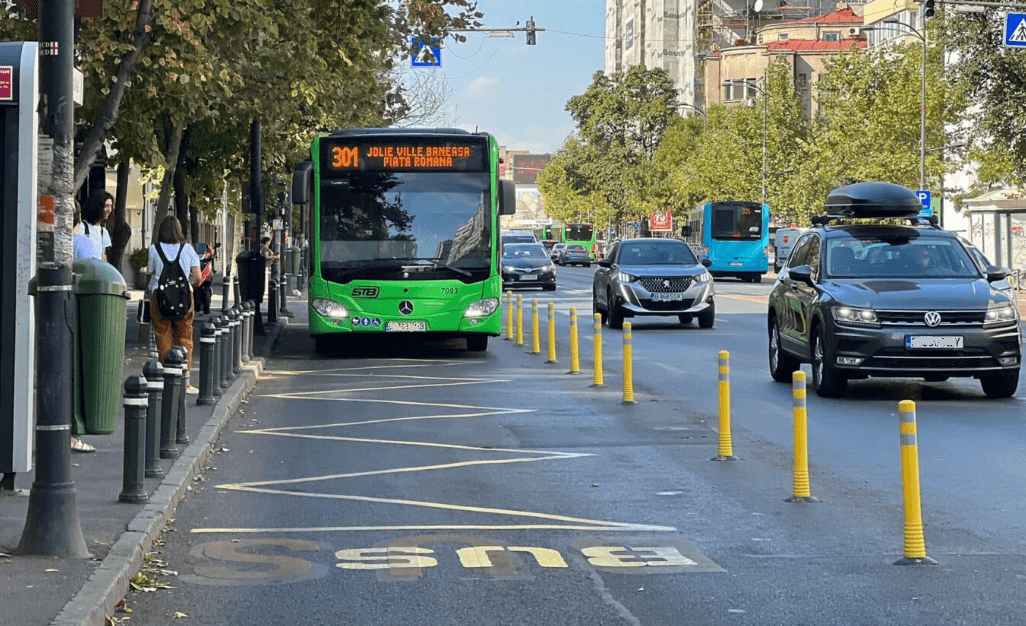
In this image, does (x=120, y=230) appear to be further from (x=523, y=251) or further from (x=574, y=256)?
(x=574, y=256)

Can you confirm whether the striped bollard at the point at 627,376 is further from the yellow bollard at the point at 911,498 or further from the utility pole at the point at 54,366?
the utility pole at the point at 54,366

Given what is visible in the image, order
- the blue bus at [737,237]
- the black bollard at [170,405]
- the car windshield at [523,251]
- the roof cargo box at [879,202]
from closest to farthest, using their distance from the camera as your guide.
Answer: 1. the black bollard at [170,405]
2. the roof cargo box at [879,202]
3. the car windshield at [523,251]
4. the blue bus at [737,237]

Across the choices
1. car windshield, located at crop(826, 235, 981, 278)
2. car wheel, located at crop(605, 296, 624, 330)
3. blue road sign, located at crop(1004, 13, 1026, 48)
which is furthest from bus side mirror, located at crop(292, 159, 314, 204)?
blue road sign, located at crop(1004, 13, 1026, 48)

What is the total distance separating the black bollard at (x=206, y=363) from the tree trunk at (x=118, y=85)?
3921 mm

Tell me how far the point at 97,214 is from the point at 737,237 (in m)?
54.9

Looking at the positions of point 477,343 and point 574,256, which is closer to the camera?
point 477,343

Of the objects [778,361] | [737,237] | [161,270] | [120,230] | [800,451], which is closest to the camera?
[800,451]

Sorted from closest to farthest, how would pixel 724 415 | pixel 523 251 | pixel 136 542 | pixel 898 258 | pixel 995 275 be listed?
pixel 136 542 < pixel 724 415 < pixel 995 275 < pixel 898 258 < pixel 523 251

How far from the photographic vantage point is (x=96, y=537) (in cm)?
849

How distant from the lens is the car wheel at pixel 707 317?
3092cm

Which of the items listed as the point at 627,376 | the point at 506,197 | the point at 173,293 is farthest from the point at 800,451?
the point at 506,197

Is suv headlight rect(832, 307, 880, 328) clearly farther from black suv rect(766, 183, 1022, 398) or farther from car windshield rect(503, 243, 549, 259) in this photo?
car windshield rect(503, 243, 549, 259)

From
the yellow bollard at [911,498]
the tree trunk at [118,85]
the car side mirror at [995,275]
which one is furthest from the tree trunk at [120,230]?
the yellow bollard at [911,498]

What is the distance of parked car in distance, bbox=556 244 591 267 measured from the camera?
102 meters
